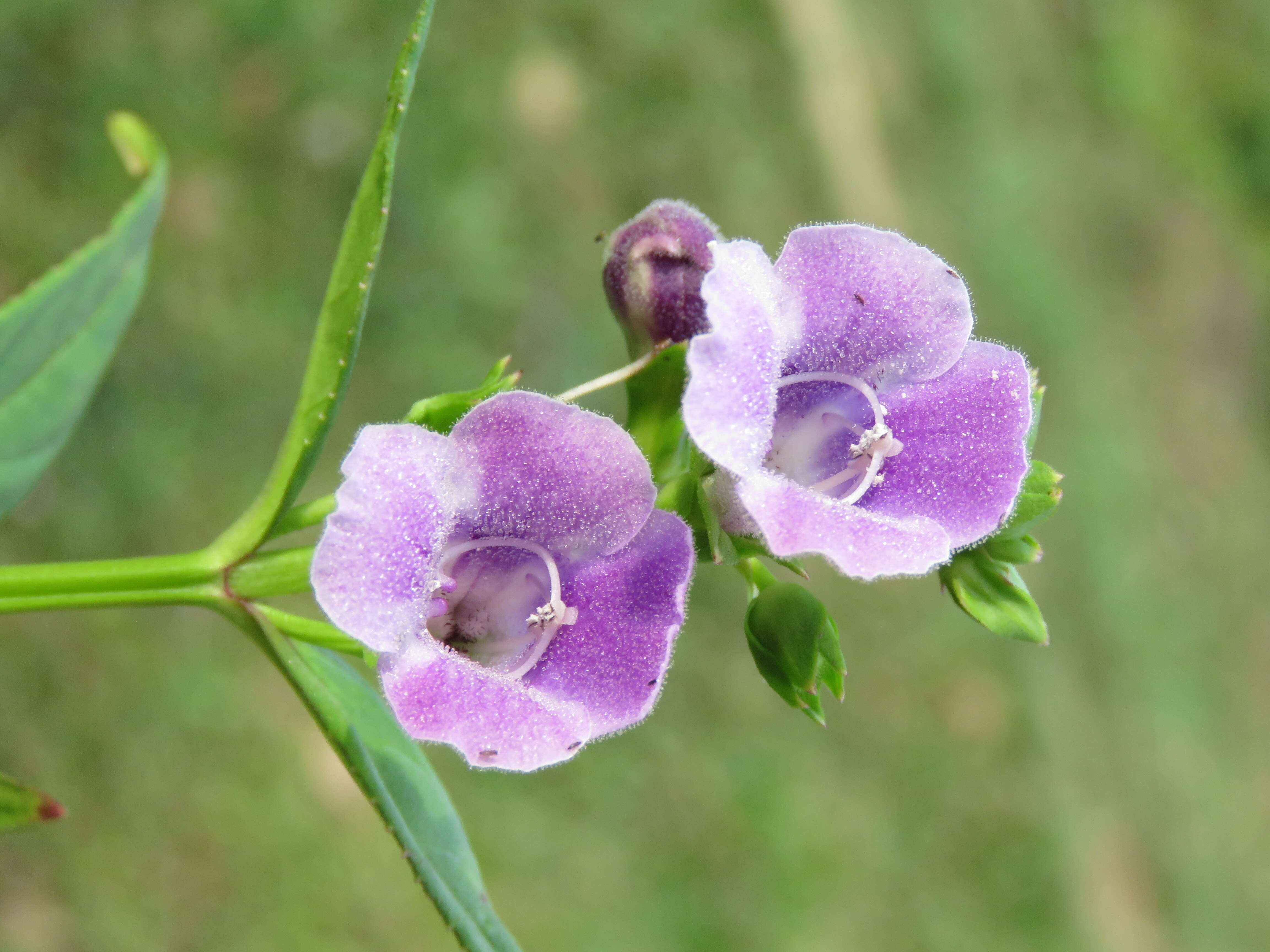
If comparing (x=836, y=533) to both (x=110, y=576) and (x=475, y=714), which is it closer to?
(x=475, y=714)

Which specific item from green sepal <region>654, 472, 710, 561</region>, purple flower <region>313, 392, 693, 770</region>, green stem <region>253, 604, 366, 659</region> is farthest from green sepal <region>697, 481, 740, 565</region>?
green stem <region>253, 604, 366, 659</region>

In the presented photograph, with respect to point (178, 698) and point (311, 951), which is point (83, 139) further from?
point (311, 951)


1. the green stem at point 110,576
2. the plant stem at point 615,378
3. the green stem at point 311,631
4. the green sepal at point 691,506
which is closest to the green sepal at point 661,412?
the plant stem at point 615,378

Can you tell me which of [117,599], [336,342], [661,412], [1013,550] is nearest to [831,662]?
[1013,550]

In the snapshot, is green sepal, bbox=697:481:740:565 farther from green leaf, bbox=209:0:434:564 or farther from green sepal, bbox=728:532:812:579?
green leaf, bbox=209:0:434:564

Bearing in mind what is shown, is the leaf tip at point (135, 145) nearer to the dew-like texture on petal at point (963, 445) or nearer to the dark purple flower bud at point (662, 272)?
the dark purple flower bud at point (662, 272)

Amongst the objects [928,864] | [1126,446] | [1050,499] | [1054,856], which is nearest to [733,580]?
[928,864]

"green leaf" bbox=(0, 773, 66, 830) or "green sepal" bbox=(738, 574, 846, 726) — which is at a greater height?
"green sepal" bbox=(738, 574, 846, 726)
